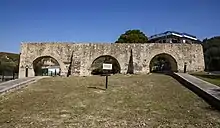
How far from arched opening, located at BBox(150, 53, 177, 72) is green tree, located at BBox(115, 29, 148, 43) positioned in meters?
6.18

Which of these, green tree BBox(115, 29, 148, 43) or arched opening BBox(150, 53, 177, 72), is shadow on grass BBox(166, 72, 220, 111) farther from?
green tree BBox(115, 29, 148, 43)

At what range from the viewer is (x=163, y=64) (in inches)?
1561

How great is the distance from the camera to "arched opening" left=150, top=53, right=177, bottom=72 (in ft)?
88.2

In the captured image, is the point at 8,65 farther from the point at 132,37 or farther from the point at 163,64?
the point at 163,64

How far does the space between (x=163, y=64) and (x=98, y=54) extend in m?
16.6

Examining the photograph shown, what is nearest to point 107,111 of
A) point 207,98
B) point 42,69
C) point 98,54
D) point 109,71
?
Result: point 207,98

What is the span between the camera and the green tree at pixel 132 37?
45.5 meters

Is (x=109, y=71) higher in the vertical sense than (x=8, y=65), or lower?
lower

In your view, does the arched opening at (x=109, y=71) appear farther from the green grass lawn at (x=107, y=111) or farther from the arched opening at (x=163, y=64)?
the green grass lawn at (x=107, y=111)

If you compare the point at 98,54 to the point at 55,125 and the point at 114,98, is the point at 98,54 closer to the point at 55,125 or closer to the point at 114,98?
the point at 114,98

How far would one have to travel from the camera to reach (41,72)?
29.9m

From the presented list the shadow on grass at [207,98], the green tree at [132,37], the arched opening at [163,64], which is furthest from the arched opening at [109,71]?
the shadow on grass at [207,98]

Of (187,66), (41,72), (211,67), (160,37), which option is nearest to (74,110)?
(187,66)

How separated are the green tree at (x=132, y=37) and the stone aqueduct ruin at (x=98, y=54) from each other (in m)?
19.2
